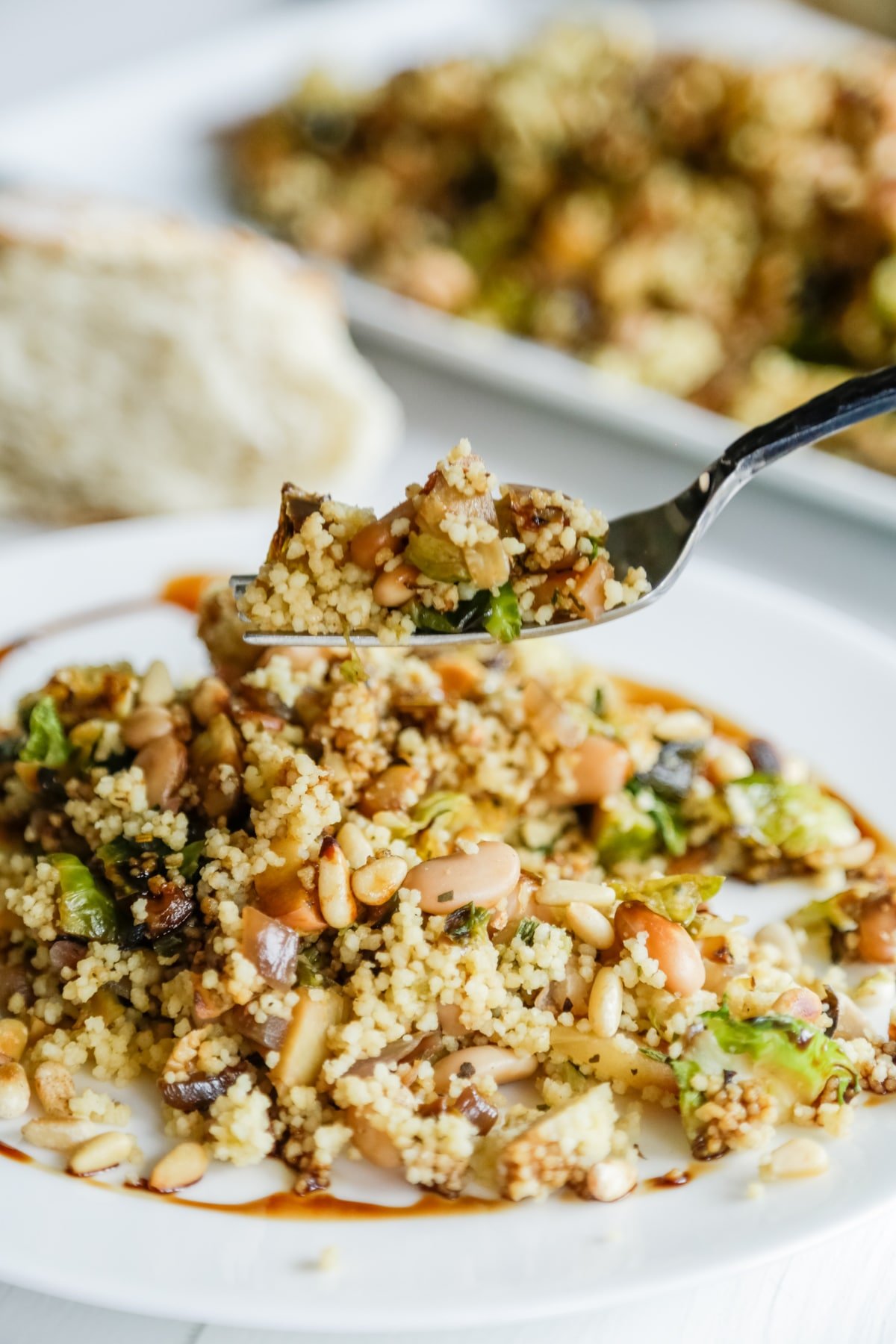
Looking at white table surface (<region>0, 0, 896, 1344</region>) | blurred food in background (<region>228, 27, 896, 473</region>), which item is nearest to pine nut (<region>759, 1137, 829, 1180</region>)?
white table surface (<region>0, 0, 896, 1344</region>)

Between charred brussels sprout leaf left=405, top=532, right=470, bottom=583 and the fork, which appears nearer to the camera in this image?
charred brussels sprout leaf left=405, top=532, right=470, bottom=583

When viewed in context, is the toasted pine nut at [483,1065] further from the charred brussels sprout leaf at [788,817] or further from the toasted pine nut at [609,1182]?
the charred brussels sprout leaf at [788,817]

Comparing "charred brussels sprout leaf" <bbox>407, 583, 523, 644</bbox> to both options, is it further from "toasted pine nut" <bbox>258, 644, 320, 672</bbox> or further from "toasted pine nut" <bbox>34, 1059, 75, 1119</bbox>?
"toasted pine nut" <bbox>34, 1059, 75, 1119</bbox>

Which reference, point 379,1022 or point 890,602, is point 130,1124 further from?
point 890,602

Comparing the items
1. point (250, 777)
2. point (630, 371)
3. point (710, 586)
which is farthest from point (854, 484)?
point (250, 777)

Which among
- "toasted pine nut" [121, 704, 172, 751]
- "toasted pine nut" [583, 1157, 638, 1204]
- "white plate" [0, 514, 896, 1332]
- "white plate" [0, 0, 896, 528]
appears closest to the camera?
"white plate" [0, 514, 896, 1332]

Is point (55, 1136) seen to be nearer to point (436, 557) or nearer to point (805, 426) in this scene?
→ point (436, 557)
